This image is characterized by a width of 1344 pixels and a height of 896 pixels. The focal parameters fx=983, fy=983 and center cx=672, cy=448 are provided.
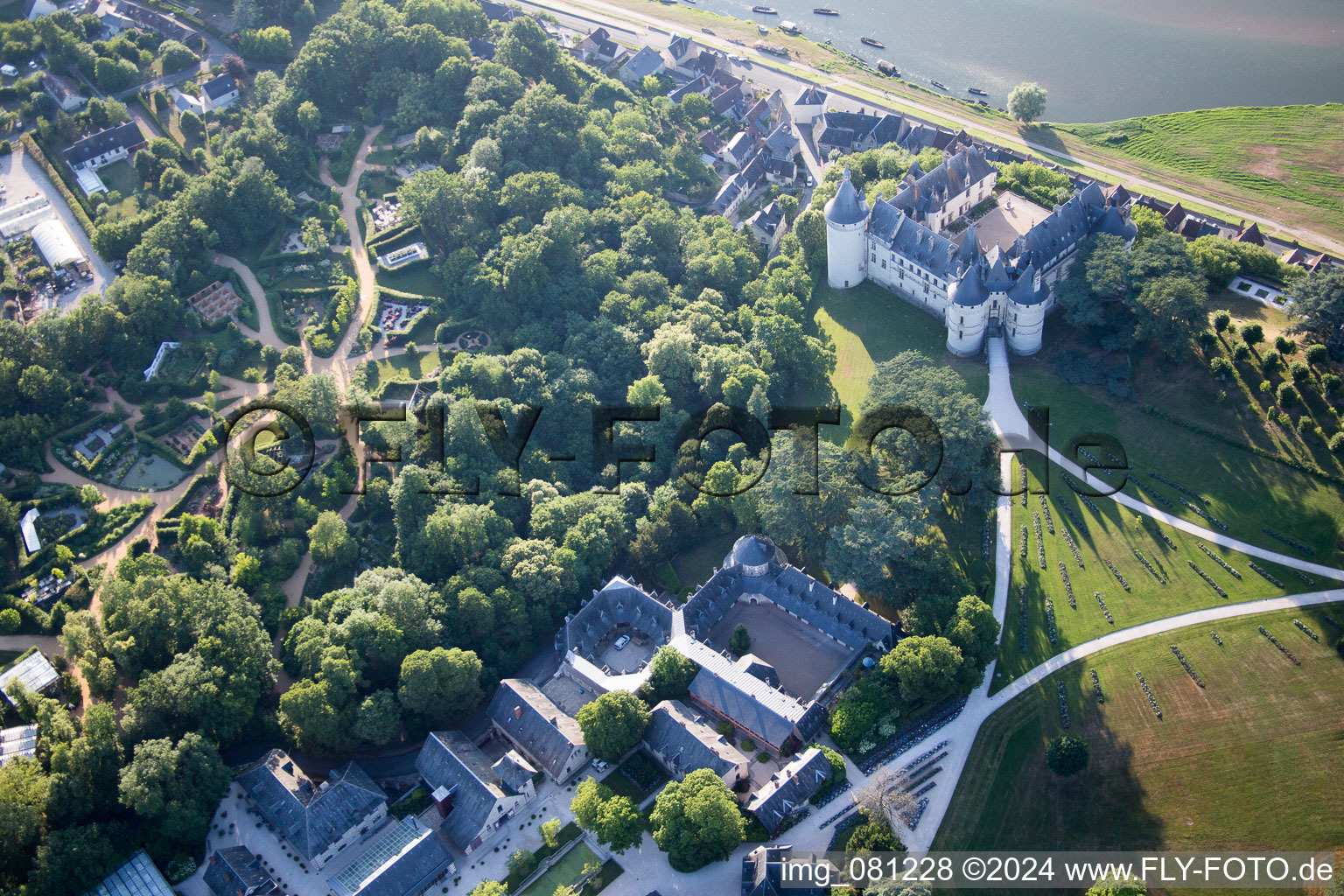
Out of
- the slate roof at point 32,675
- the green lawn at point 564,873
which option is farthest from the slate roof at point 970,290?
the slate roof at point 32,675

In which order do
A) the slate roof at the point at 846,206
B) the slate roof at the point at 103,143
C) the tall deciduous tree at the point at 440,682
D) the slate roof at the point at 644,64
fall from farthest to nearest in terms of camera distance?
1. the slate roof at the point at 644,64
2. the slate roof at the point at 103,143
3. the slate roof at the point at 846,206
4. the tall deciduous tree at the point at 440,682

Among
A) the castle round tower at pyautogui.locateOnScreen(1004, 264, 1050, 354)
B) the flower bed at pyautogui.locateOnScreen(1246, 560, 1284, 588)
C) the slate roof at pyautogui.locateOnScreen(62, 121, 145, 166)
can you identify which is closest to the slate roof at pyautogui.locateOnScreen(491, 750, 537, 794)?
the flower bed at pyautogui.locateOnScreen(1246, 560, 1284, 588)

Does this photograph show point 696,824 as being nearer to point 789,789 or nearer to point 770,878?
point 770,878

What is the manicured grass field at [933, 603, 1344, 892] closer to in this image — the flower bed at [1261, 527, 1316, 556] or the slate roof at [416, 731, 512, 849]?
the flower bed at [1261, 527, 1316, 556]

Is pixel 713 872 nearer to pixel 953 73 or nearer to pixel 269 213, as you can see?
pixel 269 213

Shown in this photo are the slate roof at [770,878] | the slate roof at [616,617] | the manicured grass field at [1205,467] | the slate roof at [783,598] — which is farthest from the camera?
the slate roof at [616,617]

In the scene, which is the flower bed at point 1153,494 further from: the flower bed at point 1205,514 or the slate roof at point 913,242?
the slate roof at point 913,242

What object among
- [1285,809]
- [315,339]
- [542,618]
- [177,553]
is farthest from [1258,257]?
[177,553]
